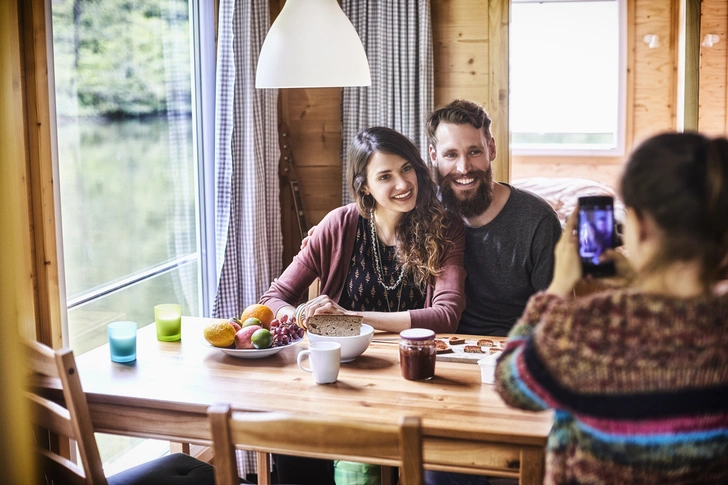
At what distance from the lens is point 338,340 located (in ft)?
6.18

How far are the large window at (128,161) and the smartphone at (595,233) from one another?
5.12 feet

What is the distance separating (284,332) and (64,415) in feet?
1.90

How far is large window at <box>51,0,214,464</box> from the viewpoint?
2.37m

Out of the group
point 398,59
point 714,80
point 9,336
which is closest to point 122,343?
point 9,336

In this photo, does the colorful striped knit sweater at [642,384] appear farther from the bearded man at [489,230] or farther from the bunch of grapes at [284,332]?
the bearded man at [489,230]

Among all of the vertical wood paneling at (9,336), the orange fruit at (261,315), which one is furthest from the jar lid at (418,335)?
the vertical wood paneling at (9,336)

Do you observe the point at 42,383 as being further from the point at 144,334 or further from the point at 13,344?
the point at 13,344

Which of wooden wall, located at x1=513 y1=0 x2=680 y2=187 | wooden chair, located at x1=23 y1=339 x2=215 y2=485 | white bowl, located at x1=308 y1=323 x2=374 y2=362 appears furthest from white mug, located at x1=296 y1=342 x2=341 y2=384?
wooden wall, located at x1=513 y1=0 x2=680 y2=187

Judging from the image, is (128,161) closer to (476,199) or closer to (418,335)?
(476,199)

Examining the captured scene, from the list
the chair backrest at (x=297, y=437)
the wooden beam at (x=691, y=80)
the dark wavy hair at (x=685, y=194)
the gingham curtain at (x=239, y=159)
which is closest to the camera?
the dark wavy hair at (x=685, y=194)

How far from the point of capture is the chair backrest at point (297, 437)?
121 centimetres

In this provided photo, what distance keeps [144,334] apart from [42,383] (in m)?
0.45

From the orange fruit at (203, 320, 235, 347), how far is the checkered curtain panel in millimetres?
1914

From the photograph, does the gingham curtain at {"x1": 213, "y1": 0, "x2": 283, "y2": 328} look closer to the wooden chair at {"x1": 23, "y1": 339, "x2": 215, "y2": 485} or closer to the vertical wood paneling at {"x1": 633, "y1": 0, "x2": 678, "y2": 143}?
the wooden chair at {"x1": 23, "y1": 339, "x2": 215, "y2": 485}
